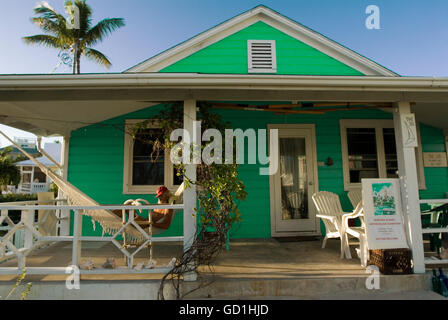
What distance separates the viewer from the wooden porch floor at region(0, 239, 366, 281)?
2938 millimetres

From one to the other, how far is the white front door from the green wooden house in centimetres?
2

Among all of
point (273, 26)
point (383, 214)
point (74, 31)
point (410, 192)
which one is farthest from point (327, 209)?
point (74, 31)

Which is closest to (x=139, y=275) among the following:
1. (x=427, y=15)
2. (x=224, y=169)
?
(x=224, y=169)

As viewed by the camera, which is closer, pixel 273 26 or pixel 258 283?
pixel 258 283

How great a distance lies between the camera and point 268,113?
16.6 feet

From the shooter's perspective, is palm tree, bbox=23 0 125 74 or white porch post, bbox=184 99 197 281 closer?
white porch post, bbox=184 99 197 281

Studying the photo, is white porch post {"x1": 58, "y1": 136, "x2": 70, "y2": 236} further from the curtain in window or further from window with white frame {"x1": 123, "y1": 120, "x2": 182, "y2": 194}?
the curtain in window

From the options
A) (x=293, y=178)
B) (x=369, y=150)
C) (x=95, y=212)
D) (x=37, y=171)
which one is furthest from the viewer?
(x=37, y=171)

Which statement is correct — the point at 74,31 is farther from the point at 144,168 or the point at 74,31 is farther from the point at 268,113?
the point at 268,113

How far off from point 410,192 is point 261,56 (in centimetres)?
408

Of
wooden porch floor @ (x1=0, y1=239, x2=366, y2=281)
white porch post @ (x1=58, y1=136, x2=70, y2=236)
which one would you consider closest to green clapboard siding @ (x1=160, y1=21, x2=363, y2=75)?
white porch post @ (x1=58, y1=136, x2=70, y2=236)

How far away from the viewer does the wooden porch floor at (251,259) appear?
2.94 metres

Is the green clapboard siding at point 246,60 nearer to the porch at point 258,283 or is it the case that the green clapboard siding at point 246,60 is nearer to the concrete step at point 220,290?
the porch at point 258,283
